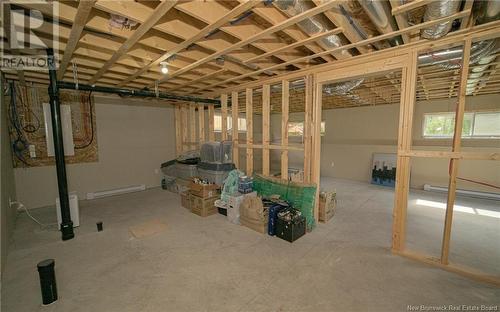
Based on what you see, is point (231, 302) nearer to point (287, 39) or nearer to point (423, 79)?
point (287, 39)

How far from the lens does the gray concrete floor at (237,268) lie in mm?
1882

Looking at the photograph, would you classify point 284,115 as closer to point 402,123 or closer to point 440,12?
point 402,123

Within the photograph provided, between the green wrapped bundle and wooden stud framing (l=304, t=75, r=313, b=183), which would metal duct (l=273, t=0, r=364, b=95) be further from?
the green wrapped bundle

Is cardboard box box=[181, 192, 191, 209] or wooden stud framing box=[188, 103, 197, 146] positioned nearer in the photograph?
cardboard box box=[181, 192, 191, 209]

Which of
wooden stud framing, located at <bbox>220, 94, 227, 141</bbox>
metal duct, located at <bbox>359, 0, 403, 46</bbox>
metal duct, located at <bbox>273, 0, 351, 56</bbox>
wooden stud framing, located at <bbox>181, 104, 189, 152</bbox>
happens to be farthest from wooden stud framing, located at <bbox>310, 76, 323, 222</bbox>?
wooden stud framing, located at <bbox>181, 104, 189, 152</bbox>

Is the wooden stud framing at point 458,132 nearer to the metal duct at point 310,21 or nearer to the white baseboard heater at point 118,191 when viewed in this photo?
the metal duct at point 310,21

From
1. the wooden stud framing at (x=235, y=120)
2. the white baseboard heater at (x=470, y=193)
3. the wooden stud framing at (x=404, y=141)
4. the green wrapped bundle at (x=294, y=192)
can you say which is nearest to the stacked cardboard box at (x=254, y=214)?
the green wrapped bundle at (x=294, y=192)

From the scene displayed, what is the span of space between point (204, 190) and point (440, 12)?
3735 mm

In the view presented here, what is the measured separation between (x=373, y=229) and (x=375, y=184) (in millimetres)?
3826

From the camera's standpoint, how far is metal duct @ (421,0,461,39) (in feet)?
5.51

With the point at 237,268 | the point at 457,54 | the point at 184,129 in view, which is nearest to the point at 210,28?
the point at 237,268

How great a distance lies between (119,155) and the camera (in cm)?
548

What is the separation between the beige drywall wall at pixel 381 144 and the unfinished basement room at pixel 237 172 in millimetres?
68

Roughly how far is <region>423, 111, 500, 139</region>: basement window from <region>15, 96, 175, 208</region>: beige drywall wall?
759 centimetres
